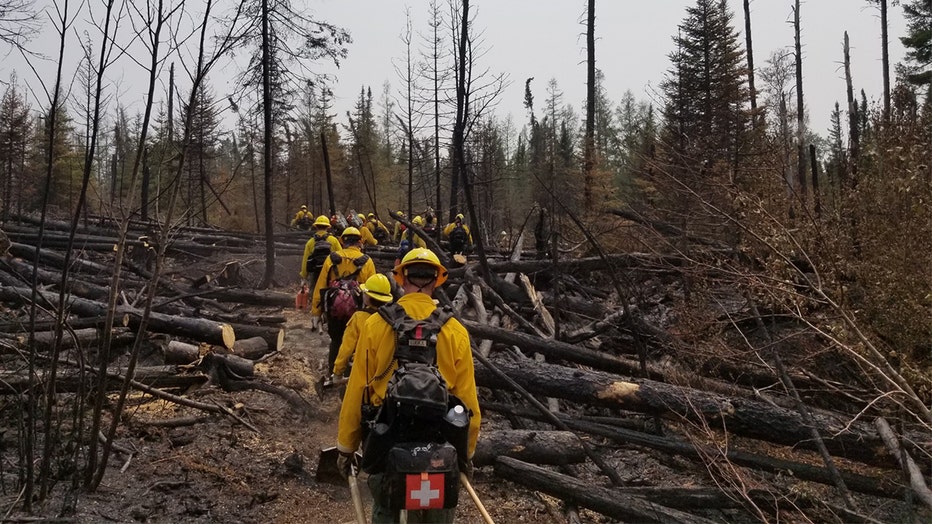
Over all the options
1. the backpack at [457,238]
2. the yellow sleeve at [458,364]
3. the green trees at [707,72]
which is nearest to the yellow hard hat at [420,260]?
Result: the yellow sleeve at [458,364]

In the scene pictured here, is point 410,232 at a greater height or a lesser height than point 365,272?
greater

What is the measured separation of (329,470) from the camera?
5223 millimetres

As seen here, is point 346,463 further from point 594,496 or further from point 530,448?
point 530,448

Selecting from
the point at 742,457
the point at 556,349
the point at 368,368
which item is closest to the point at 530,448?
the point at 742,457

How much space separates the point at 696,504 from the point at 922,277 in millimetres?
4153

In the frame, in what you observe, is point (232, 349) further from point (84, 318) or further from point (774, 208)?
point (774, 208)

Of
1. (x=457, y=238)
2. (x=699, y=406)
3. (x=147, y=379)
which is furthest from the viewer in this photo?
(x=457, y=238)

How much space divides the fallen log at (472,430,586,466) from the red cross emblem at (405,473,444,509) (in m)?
2.76

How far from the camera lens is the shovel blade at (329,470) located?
205 inches

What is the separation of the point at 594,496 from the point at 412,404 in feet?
8.66

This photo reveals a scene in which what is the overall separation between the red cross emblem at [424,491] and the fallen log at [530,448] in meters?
2.76

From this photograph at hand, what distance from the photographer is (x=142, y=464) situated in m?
5.00

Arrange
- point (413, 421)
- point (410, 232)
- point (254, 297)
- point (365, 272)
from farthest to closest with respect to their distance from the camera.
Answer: point (410, 232) < point (254, 297) < point (365, 272) < point (413, 421)

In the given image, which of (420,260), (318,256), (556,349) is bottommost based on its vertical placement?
(556,349)
